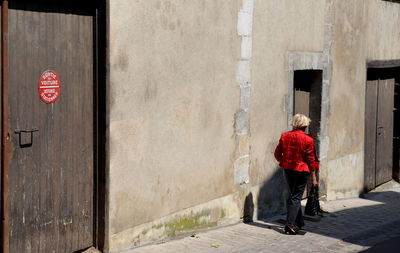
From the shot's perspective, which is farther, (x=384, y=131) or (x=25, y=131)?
(x=384, y=131)

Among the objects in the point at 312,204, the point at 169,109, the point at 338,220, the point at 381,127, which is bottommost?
the point at 338,220

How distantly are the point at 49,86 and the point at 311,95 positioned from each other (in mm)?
5627

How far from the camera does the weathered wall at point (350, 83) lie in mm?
11586

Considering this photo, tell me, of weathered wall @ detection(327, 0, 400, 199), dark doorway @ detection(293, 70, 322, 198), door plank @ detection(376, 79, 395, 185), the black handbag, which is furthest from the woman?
door plank @ detection(376, 79, 395, 185)

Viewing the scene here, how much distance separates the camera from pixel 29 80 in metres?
6.30

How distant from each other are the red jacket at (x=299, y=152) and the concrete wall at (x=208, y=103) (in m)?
0.65

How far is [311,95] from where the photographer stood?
1120 cm

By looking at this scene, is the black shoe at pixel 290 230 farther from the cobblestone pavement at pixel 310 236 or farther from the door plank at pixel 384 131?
the door plank at pixel 384 131

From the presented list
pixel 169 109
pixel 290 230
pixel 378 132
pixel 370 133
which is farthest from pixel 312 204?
pixel 378 132

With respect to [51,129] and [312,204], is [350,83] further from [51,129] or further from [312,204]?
[51,129]

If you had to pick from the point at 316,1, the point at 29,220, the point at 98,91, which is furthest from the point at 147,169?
the point at 316,1

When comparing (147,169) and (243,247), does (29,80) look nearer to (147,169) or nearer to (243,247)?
(147,169)

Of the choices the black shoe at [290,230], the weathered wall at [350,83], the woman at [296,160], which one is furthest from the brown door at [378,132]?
the black shoe at [290,230]

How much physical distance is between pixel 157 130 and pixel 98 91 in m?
0.92
